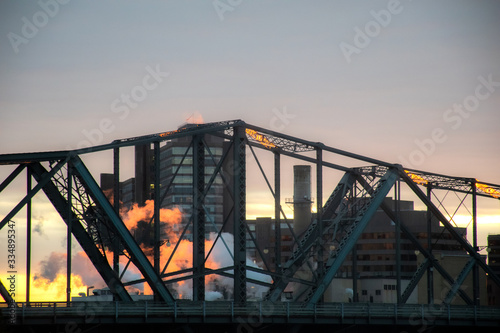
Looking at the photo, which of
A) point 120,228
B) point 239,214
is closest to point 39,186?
point 120,228

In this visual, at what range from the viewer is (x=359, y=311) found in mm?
77750

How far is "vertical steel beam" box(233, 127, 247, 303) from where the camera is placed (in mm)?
82500

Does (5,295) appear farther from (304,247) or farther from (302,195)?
(302,195)

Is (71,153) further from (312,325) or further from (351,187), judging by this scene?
(351,187)

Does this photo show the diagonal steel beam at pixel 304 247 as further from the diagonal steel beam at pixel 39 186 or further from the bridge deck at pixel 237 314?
the diagonal steel beam at pixel 39 186

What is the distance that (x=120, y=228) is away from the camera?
237 ft

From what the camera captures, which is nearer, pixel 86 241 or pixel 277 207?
pixel 86 241

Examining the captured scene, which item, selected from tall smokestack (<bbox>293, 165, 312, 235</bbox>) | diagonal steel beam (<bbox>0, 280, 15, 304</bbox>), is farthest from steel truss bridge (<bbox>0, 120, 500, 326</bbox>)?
tall smokestack (<bbox>293, 165, 312, 235</bbox>)

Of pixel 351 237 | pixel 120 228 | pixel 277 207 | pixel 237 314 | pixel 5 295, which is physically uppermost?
pixel 277 207

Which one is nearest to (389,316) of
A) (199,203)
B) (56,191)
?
(199,203)

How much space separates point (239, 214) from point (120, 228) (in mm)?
13940

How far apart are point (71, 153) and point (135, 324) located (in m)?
13.6

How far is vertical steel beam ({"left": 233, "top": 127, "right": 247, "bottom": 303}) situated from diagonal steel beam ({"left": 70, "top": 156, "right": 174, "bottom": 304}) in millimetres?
9524

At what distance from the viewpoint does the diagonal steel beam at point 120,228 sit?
71.2 meters
